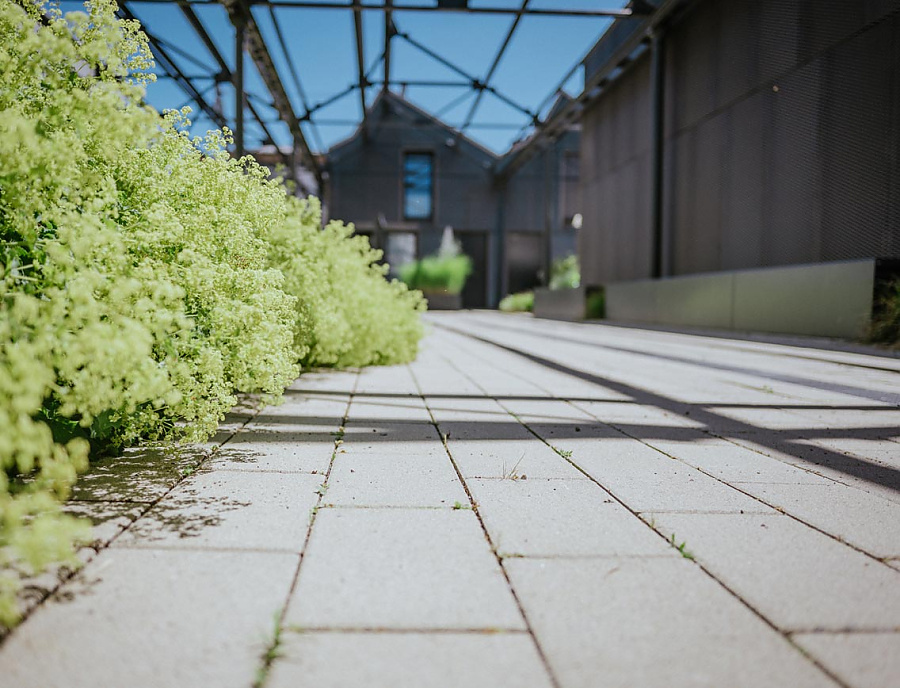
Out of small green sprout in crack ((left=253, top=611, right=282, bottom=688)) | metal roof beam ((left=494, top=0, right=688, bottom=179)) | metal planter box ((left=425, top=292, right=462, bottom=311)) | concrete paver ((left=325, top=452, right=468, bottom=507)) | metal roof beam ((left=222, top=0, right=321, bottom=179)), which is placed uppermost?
metal roof beam ((left=494, top=0, right=688, bottom=179))

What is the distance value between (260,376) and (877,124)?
6949 millimetres

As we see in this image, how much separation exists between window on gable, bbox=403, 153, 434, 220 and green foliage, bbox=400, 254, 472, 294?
275 centimetres

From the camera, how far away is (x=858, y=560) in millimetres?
1360

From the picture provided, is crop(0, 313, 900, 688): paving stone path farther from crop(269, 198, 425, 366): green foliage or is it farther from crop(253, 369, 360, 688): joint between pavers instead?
crop(269, 198, 425, 366): green foliage

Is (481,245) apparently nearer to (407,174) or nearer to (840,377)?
(407,174)

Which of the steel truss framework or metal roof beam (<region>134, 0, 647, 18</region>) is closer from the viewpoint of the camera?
the steel truss framework

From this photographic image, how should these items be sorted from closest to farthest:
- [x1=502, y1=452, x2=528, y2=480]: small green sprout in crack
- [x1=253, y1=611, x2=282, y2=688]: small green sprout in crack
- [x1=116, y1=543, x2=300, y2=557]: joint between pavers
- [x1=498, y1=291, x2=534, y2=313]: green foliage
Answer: [x1=253, y1=611, x2=282, y2=688]: small green sprout in crack, [x1=116, y1=543, x2=300, y2=557]: joint between pavers, [x1=502, y1=452, x2=528, y2=480]: small green sprout in crack, [x1=498, y1=291, x2=534, y2=313]: green foliage

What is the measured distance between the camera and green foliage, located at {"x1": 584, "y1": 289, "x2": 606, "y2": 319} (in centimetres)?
1321

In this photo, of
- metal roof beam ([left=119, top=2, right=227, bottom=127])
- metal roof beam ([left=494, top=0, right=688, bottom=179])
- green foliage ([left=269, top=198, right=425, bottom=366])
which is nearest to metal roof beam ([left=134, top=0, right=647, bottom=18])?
metal roof beam ([left=494, top=0, right=688, bottom=179])

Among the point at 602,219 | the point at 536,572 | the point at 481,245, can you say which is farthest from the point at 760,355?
the point at 481,245

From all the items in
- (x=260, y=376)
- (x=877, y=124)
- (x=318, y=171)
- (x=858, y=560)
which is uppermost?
(x=318, y=171)

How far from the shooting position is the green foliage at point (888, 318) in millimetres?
5797

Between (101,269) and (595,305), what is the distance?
41.2 feet

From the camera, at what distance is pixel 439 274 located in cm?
1939
